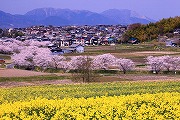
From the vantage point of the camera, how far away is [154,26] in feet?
499

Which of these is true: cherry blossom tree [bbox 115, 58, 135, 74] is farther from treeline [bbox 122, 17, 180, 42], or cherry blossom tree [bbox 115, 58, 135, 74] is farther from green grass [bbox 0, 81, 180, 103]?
treeline [bbox 122, 17, 180, 42]

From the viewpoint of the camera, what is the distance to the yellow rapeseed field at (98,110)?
12398 millimetres

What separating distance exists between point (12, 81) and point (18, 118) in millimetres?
40791

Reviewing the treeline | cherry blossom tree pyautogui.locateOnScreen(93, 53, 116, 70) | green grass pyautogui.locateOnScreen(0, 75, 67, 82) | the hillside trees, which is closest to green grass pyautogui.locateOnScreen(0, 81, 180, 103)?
green grass pyautogui.locateOnScreen(0, 75, 67, 82)

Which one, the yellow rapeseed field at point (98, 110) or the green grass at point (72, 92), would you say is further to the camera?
the green grass at point (72, 92)

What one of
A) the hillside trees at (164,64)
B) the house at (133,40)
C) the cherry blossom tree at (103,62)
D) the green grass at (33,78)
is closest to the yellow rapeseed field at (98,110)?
the green grass at (33,78)

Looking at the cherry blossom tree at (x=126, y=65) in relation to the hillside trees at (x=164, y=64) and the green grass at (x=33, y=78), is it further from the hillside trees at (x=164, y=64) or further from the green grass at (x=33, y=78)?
the green grass at (x=33, y=78)

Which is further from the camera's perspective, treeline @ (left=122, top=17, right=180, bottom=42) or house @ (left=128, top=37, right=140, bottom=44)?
house @ (left=128, top=37, right=140, bottom=44)

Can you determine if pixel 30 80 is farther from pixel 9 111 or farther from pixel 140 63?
pixel 9 111

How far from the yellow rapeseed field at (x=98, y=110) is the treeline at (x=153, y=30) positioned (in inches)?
5089

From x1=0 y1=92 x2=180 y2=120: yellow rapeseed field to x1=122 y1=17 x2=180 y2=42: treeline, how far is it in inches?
5089

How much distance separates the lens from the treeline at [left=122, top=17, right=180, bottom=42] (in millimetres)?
144625

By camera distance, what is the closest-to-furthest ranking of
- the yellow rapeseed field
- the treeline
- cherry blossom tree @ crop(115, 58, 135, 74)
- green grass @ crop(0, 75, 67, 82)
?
the yellow rapeseed field, green grass @ crop(0, 75, 67, 82), cherry blossom tree @ crop(115, 58, 135, 74), the treeline

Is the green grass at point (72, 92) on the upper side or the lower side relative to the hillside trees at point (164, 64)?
upper
